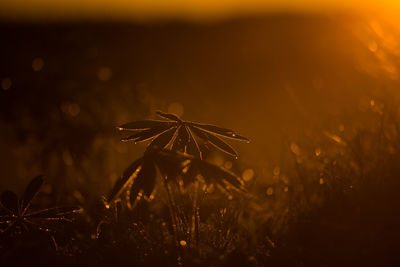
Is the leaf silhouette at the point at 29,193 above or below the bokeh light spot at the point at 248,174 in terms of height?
Answer: below

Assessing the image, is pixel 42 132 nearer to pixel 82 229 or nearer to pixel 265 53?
pixel 82 229

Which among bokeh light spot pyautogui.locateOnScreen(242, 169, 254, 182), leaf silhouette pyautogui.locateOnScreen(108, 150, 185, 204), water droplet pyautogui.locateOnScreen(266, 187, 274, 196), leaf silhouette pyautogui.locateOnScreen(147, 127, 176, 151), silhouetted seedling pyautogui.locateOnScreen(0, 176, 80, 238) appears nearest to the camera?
leaf silhouette pyautogui.locateOnScreen(108, 150, 185, 204)

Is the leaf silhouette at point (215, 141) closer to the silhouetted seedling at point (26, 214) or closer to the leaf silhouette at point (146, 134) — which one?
the leaf silhouette at point (146, 134)

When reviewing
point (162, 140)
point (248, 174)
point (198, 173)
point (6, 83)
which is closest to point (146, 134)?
point (162, 140)

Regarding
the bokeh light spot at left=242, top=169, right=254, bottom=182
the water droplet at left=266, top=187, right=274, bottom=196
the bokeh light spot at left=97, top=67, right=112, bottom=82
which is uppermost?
the bokeh light spot at left=97, top=67, right=112, bottom=82

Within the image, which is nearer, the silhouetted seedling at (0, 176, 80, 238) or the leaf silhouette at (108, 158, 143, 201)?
the leaf silhouette at (108, 158, 143, 201)

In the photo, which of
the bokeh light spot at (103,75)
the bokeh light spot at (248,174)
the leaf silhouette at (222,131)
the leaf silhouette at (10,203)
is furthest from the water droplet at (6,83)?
the leaf silhouette at (222,131)

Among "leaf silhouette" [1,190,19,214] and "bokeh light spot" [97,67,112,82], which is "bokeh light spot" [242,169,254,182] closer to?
"leaf silhouette" [1,190,19,214]

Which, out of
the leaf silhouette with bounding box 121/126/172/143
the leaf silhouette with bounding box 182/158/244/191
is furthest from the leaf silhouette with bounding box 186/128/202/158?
the leaf silhouette with bounding box 182/158/244/191

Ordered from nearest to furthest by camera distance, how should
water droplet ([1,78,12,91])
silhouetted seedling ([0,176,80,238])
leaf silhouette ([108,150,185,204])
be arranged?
leaf silhouette ([108,150,185,204]) < silhouetted seedling ([0,176,80,238]) < water droplet ([1,78,12,91])
